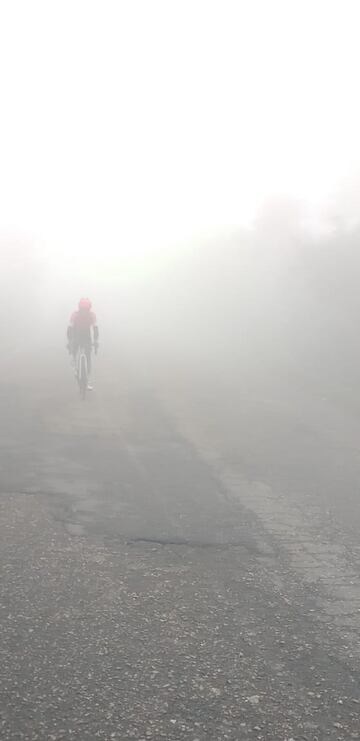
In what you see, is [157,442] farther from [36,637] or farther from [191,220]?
[191,220]

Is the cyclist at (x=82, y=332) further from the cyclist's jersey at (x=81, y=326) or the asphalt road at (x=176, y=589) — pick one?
the asphalt road at (x=176, y=589)

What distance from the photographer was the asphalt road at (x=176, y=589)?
300 cm

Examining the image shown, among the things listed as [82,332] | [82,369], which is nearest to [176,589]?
[82,369]

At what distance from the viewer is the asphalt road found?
3.00m

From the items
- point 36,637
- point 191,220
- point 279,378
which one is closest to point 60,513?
point 36,637

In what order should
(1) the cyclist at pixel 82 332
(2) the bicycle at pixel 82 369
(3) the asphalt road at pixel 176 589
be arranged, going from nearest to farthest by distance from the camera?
(3) the asphalt road at pixel 176 589 < (2) the bicycle at pixel 82 369 < (1) the cyclist at pixel 82 332

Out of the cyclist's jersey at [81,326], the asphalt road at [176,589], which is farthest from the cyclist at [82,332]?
the asphalt road at [176,589]

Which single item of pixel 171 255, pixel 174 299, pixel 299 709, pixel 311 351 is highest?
pixel 171 255

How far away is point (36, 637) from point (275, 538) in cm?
252

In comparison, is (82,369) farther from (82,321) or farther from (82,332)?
(82,321)

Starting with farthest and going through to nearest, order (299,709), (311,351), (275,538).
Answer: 1. (311,351)
2. (275,538)
3. (299,709)

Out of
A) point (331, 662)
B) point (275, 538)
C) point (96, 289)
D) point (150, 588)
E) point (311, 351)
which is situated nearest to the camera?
point (331, 662)

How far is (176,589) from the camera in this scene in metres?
4.35

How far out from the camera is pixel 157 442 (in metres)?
9.21
